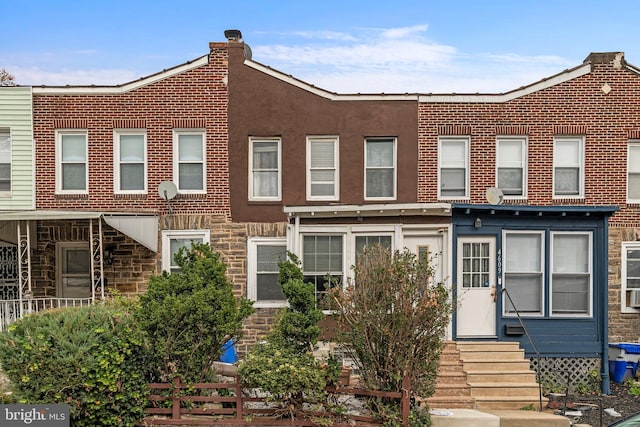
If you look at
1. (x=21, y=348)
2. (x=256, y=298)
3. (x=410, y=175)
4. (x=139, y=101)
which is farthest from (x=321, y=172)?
(x=21, y=348)

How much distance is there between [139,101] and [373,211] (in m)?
6.26

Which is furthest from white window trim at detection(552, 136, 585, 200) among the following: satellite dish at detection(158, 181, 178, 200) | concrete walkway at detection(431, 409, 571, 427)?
satellite dish at detection(158, 181, 178, 200)

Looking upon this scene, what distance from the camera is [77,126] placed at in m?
14.2

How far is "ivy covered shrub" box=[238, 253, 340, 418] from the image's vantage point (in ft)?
28.0

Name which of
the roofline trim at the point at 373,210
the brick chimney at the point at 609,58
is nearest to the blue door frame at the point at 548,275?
the roofline trim at the point at 373,210

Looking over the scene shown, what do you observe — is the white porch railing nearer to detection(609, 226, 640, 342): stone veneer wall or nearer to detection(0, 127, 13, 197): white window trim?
detection(0, 127, 13, 197): white window trim

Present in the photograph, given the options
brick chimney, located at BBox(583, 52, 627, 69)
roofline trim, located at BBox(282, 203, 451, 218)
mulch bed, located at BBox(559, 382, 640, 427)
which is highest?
brick chimney, located at BBox(583, 52, 627, 69)

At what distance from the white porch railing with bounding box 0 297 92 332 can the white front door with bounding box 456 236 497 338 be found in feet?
25.5

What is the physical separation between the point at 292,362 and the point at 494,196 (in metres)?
6.84

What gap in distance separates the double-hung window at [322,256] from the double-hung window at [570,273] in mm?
4323

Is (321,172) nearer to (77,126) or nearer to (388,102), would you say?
(388,102)

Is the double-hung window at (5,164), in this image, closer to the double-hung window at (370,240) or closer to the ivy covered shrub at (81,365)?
the ivy covered shrub at (81,365)

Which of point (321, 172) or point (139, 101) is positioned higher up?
point (139, 101)

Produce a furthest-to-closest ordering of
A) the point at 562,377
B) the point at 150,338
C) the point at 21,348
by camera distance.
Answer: the point at 562,377
the point at 150,338
the point at 21,348
